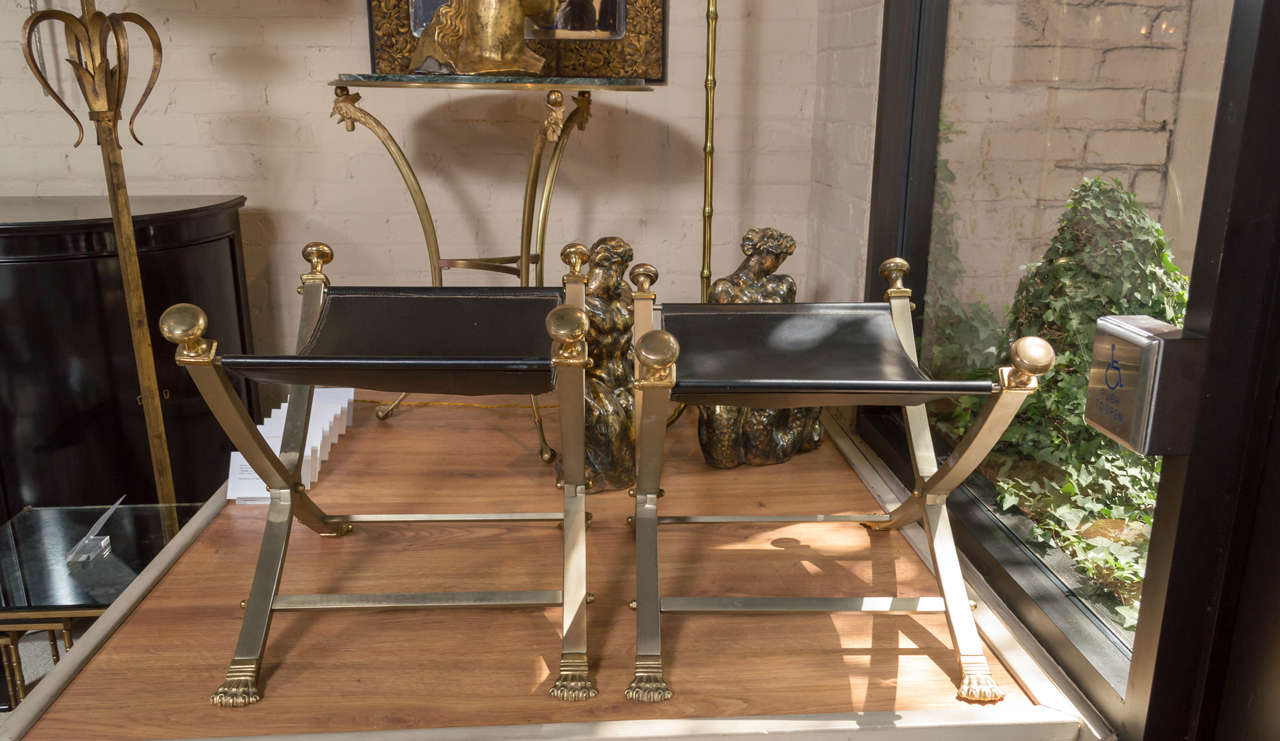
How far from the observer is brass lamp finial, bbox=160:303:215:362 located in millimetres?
1243

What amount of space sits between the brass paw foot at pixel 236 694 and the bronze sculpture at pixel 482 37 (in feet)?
4.48

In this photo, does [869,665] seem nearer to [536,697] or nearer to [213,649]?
[536,697]

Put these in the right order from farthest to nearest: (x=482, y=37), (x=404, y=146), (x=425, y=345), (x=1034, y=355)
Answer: (x=404, y=146) → (x=482, y=37) → (x=425, y=345) → (x=1034, y=355)

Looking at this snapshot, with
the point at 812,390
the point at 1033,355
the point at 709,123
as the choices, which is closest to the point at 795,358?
the point at 812,390

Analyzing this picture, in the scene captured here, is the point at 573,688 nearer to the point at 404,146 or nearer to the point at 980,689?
the point at 980,689

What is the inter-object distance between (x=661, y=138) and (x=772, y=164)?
36 centimetres

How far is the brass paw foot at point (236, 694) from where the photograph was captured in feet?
4.13

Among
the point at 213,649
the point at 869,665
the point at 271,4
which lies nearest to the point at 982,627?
the point at 869,665

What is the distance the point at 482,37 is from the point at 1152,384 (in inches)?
62.0

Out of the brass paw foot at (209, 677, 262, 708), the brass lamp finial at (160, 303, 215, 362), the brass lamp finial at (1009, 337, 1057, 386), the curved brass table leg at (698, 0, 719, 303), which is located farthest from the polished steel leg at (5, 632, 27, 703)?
the brass lamp finial at (1009, 337, 1057, 386)

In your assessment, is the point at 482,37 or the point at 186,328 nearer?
the point at 186,328

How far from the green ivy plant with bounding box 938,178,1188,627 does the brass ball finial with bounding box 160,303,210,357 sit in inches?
51.0

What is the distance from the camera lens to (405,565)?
1674 mm

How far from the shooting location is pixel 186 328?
4.09 feet
